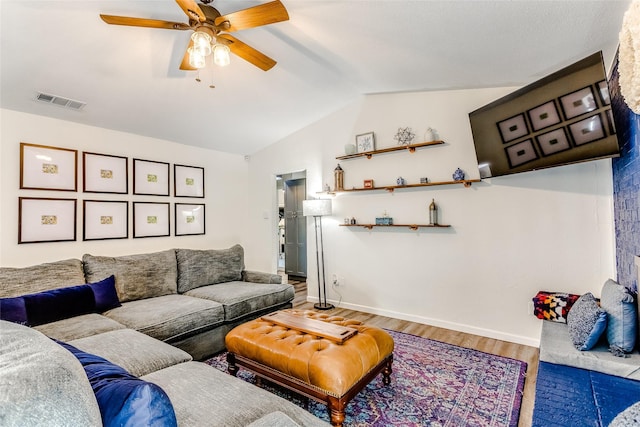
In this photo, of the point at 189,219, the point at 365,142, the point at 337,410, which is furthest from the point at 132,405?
the point at 189,219

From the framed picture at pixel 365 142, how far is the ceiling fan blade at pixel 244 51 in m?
1.87

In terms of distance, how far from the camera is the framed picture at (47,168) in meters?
2.98

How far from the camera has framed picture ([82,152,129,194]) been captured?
11.1 ft

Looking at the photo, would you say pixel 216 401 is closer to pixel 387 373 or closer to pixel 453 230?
pixel 387 373

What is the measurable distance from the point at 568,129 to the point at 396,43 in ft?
4.66

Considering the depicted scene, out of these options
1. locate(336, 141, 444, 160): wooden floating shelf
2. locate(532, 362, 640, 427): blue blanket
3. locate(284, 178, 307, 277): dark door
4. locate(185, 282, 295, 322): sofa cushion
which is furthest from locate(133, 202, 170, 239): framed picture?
locate(532, 362, 640, 427): blue blanket

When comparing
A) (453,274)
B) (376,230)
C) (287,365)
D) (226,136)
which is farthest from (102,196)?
(453,274)

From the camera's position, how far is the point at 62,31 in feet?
7.00

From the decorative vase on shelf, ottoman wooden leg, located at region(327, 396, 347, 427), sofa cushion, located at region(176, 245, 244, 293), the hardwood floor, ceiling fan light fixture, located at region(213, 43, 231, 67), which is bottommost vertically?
the hardwood floor

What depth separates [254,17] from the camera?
1.85 meters

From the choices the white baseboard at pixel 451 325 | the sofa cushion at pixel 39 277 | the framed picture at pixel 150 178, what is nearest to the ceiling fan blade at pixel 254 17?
the sofa cushion at pixel 39 277

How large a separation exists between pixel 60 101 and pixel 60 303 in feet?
6.11

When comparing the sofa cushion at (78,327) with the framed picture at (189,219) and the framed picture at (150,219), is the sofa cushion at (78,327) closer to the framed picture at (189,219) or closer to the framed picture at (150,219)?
the framed picture at (150,219)

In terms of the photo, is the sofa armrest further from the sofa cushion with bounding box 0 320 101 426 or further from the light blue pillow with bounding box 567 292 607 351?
the sofa cushion with bounding box 0 320 101 426
